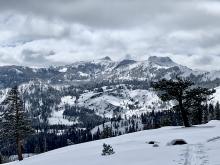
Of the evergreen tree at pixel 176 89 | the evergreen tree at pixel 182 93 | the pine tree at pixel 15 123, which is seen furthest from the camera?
the pine tree at pixel 15 123

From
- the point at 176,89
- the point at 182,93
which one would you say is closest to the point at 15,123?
the point at 176,89

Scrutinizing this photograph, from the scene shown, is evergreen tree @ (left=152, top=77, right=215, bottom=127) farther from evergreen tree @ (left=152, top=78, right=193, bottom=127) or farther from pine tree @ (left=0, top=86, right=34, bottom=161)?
pine tree @ (left=0, top=86, right=34, bottom=161)

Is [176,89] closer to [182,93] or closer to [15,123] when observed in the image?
[182,93]

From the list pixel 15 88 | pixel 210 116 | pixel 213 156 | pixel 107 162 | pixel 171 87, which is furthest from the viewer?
pixel 210 116

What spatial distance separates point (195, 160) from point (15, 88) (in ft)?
180

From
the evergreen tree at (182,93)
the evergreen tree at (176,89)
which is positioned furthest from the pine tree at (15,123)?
the evergreen tree at (176,89)

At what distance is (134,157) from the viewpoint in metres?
30.5

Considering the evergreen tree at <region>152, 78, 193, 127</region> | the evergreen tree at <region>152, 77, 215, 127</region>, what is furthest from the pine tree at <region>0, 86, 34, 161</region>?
the evergreen tree at <region>152, 78, 193, 127</region>

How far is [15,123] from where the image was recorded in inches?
2778

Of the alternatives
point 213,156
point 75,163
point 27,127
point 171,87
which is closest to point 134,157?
point 75,163

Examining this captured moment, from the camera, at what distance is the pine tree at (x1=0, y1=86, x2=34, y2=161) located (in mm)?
70812

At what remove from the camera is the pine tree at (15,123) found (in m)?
70.8

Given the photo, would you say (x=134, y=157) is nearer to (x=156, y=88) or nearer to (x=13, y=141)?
(x=156, y=88)

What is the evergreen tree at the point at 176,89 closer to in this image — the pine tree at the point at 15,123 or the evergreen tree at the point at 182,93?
the evergreen tree at the point at 182,93
